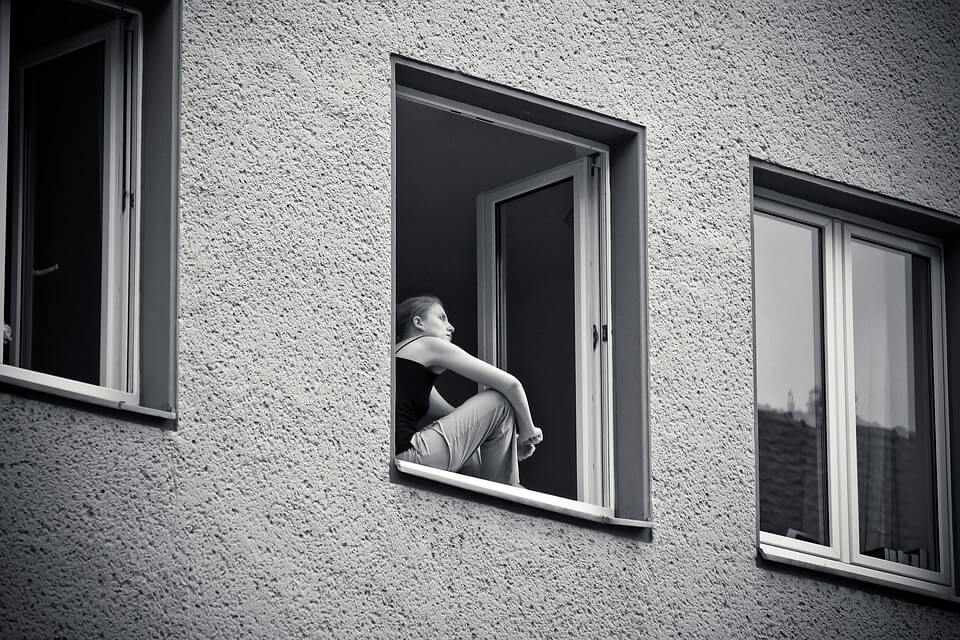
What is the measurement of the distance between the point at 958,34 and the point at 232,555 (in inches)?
210

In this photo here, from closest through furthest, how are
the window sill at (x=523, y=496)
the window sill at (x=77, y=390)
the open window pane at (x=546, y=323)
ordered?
the window sill at (x=77, y=390)
the window sill at (x=523, y=496)
the open window pane at (x=546, y=323)

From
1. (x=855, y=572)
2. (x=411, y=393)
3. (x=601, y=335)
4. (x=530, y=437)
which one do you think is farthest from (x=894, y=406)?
(x=411, y=393)

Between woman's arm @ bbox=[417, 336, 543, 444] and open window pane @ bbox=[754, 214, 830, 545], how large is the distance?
1377 mm

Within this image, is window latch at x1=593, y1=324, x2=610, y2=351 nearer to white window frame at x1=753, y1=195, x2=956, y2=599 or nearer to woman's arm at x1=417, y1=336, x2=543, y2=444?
woman's arm at x1=417, y1=336, x2=543, y2=444

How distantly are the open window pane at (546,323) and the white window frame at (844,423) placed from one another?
1.13 m

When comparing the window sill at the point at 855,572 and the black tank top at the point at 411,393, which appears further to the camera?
the window sill at the point at 855,572

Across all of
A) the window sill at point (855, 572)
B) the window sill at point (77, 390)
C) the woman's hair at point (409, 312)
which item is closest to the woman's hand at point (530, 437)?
the woman's hair at point (409, 312)

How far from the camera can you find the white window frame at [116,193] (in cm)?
525

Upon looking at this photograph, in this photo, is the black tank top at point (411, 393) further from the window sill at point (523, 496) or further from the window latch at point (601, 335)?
the window latch at point (601, 335)

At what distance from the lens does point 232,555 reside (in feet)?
16.9

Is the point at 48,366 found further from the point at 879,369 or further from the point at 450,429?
the point at 879,369

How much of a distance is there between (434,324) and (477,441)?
23.3 inches

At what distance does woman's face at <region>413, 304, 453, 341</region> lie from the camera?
261 inches

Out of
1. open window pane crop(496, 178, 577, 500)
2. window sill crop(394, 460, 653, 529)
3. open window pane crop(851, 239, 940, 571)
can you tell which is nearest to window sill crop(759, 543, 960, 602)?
open window pane crop(851, 239, 940, 571)
